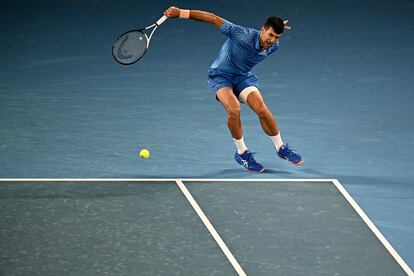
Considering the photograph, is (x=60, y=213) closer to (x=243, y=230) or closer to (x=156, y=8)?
(x=243, y=230)

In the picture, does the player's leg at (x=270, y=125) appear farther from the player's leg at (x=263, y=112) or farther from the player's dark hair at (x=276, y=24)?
the player's dark hair at (x=276, y=24)

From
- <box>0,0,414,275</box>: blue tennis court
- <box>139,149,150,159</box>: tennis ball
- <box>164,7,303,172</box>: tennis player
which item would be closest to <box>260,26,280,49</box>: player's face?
<box>164,7,303,172</box>: tennis player

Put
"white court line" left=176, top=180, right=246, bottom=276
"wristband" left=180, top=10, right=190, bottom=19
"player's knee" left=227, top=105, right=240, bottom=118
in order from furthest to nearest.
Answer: "player's knee" left=227, top=105, right=240, bottom=118, "wristband" left=180, top=10, right=190, bottom=19, "white court line" left=176, top=180, right=246, bottom=276

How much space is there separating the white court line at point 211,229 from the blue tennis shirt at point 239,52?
1229 mm

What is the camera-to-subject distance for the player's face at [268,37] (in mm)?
10453

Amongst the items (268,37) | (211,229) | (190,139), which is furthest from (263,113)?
(211,229)

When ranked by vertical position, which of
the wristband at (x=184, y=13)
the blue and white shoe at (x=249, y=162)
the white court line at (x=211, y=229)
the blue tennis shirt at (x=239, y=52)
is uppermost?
the wristband at (x=184, y=13)

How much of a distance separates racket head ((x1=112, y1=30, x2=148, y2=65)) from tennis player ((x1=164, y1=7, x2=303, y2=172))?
68cm

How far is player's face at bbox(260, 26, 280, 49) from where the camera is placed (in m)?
10.5

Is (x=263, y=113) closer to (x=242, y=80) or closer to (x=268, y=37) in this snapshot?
(x=242, y=80)

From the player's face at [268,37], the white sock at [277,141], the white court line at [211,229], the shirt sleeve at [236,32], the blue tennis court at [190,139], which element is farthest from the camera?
the white sock at [277,141]

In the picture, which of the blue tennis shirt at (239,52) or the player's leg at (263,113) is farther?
the player's leg at (263,113)

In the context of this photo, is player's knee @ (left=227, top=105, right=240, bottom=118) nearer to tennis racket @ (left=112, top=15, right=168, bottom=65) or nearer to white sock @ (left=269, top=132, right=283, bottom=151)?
white sock @ (left=269, top=132, right=283, bottom=151)

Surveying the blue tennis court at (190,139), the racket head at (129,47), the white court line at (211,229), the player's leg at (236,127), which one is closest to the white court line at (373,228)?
the blue tennis court at (190,139)
